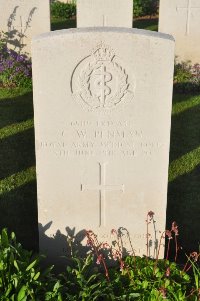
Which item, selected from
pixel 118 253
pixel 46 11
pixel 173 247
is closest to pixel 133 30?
pixel 118 253

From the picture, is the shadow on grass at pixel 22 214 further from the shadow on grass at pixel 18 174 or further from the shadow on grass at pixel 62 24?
the shadow on grass at pixel 62 24

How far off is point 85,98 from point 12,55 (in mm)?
5864

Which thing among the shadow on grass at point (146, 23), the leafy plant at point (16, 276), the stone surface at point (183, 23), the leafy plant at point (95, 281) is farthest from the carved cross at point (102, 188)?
the shadow on grass at point (146, 23)

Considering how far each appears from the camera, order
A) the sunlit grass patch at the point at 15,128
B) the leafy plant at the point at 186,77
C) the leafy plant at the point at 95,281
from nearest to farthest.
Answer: the leafy plant at the point at 95,281 → the sunlit grass patch at the point at 15,128 → the leafy plant at the point at 186,77

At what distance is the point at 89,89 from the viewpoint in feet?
13.1

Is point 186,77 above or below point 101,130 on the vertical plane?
below

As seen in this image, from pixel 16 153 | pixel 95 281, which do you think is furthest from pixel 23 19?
pixel 95 281

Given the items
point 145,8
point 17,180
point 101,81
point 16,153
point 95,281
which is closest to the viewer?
point 101,81

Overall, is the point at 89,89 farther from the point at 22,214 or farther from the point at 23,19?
the point at 23,19

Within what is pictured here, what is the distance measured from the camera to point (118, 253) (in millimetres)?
4234

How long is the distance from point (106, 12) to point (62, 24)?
709 centimetres

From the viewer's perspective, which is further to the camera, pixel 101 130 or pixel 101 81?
pixel 101 130

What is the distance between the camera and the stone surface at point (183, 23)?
935cm

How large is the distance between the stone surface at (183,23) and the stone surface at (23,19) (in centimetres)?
212
